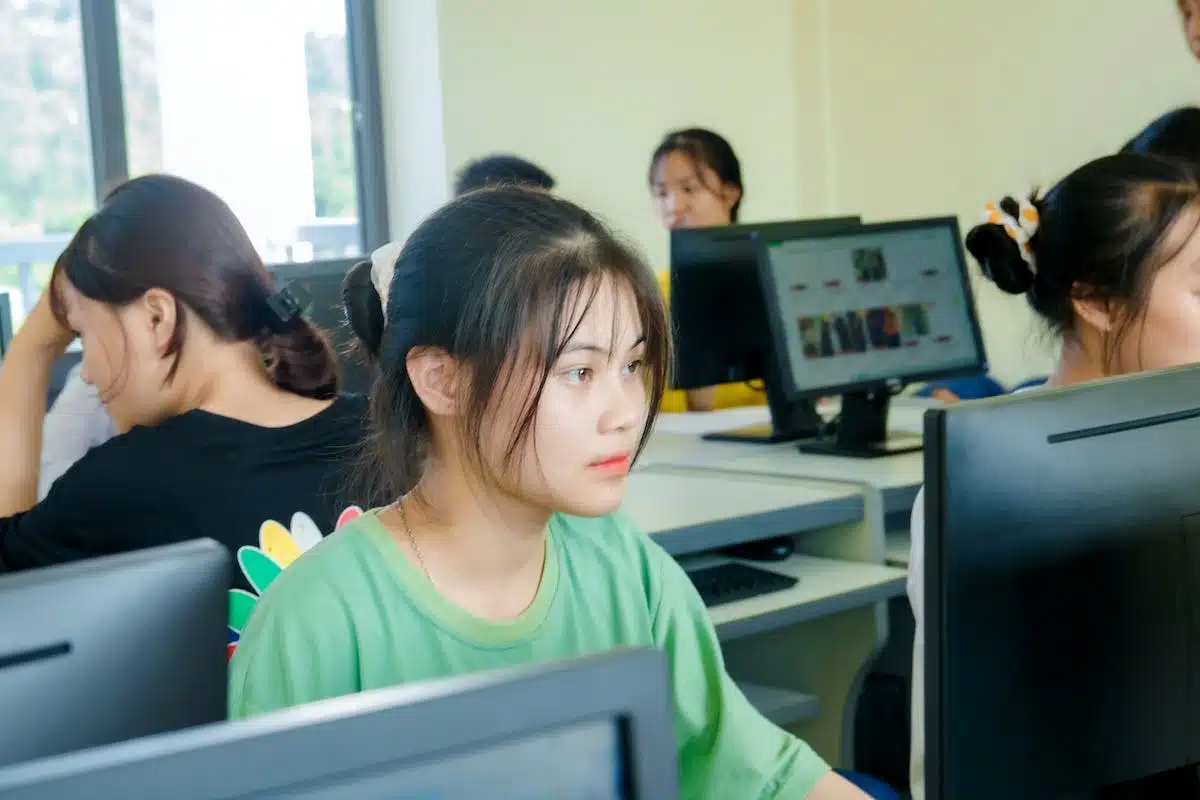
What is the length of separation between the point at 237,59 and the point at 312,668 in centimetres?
356

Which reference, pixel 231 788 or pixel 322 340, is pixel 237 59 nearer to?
pixel 322 340

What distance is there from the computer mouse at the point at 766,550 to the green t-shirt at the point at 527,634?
1.35 meters

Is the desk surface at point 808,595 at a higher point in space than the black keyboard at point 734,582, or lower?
lower

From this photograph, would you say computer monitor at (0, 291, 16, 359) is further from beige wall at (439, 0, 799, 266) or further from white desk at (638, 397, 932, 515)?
beige wall at (439, 0, 799, 266)

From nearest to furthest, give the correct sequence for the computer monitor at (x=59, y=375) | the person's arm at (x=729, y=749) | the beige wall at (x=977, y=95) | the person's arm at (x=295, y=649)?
the person's arm at (x=295, y=649), the person's arm at (x=729, y=749), the computer monitor at (x=59, y=375), the beige wall at (x=977, y=95)

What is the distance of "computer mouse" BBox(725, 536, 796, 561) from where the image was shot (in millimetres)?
2662

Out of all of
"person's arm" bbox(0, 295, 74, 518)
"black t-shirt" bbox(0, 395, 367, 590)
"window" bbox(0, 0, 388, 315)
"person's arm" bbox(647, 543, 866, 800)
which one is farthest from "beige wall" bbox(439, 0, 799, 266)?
"person's arm" bbox(647, 543, 866, 800)

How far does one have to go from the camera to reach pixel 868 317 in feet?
9.91

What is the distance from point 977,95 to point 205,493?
3.63 metres

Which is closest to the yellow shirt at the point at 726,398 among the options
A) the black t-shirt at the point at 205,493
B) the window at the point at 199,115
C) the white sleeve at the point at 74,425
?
the window at the point at 199,115

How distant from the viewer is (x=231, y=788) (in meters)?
0.46

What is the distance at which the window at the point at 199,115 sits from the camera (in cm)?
415

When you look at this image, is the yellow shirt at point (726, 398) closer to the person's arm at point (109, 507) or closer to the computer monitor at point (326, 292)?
the computer monitor at point (326, 292)

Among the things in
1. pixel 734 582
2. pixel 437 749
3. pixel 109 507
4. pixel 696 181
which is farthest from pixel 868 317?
pixel 437 749
